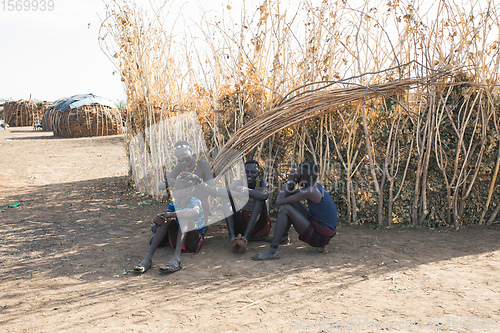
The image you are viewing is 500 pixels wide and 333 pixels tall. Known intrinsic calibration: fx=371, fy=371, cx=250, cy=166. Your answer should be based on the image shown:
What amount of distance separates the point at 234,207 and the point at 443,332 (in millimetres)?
2272

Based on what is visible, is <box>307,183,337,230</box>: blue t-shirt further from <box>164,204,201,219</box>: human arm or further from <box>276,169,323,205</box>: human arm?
<box>164,204,201,219</box>: human arm

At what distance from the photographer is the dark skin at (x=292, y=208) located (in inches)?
141

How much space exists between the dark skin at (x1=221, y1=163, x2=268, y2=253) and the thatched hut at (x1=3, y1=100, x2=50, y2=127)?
912 inches

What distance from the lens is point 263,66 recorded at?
4.73 meters

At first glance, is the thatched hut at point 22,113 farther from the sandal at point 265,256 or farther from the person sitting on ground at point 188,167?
the sandal at point 265,256

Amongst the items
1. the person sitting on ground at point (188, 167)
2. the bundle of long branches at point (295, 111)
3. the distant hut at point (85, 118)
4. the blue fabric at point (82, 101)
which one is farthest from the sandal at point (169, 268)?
the blue fabric at point (82, 101)

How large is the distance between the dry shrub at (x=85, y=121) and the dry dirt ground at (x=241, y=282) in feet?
35.5

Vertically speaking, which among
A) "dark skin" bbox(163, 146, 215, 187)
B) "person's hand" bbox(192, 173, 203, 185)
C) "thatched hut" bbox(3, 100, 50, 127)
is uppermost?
"thatched hut" bbox(3, 100, 50, 127)

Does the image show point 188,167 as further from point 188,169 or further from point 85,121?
point 85,121

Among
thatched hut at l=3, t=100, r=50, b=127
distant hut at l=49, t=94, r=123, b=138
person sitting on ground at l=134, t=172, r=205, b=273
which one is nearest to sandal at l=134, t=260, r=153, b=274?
person sitting on ground at l=134, t=172, r=205, b=273

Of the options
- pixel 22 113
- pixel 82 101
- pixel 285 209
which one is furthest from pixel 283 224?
pixel 22 113

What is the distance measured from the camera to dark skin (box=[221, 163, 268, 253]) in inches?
148

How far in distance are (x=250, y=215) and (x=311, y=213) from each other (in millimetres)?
678

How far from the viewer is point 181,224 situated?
11.8 ft
